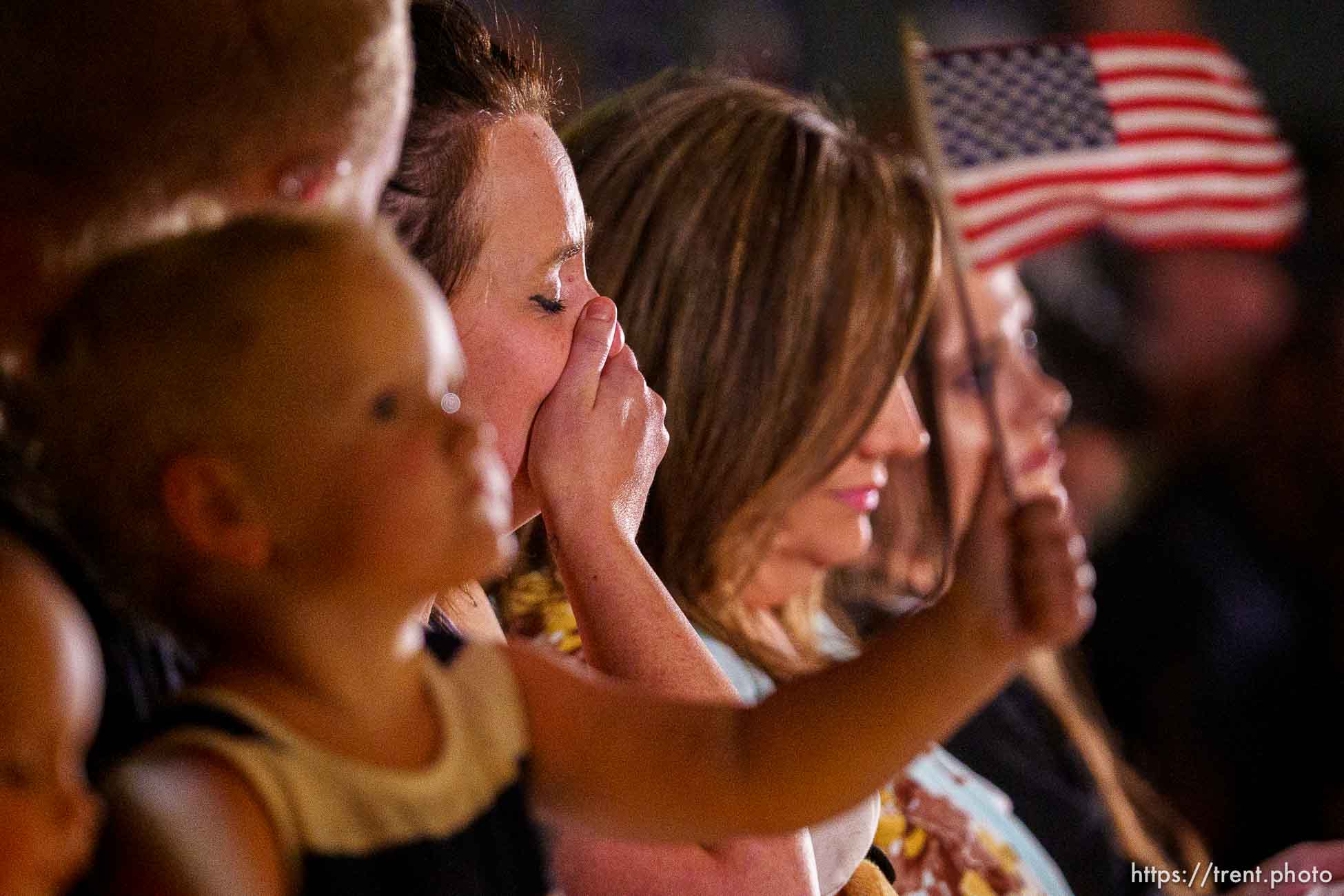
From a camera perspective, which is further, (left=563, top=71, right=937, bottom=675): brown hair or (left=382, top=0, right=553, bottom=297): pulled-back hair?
(left=563, top=71, right=937, bottom=675): brown hair

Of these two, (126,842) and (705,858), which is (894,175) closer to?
(705,858)

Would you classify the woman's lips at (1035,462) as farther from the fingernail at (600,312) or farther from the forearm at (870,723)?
the forearm at (870,723)

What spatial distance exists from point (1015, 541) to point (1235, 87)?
5.13ft

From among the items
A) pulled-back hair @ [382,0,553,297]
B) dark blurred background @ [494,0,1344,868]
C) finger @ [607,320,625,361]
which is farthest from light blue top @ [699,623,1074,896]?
dark blurred background @ [494,0,1344,868]

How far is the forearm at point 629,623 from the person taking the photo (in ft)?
3.25

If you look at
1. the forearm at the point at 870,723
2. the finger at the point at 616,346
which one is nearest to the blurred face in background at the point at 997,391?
the finger at the point at 616,346

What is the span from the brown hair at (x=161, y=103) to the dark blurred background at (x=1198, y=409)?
4.98 ft

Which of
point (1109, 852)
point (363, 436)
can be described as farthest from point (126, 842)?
point (1109, 852)

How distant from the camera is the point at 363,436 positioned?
530 mm

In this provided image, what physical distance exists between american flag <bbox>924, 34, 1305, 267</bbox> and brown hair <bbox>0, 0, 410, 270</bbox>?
84 centimetres

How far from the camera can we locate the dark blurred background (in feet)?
9.74

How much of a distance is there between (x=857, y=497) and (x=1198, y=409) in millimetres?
2103

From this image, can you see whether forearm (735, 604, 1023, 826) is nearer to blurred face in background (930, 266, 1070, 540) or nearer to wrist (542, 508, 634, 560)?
wrist (542, 508, 634, 560)

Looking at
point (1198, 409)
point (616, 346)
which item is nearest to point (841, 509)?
point (616, 346)
